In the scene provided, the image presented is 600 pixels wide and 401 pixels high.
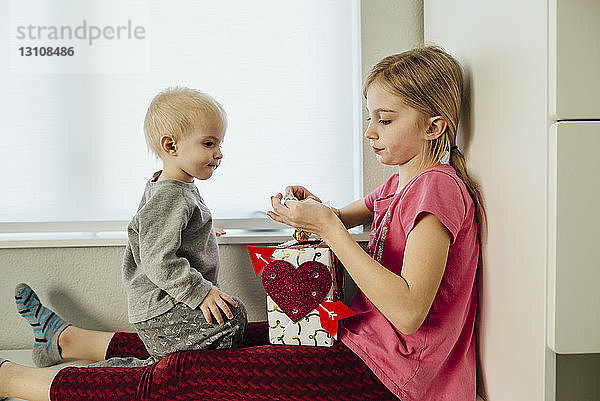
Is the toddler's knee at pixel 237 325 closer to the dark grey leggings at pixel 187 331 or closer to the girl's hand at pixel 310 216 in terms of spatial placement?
the dark grey leggings at pixel 187 331

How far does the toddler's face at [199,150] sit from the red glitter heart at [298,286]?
30 centimetres

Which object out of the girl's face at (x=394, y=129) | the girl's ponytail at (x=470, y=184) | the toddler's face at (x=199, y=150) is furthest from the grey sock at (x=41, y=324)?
the girl's ponytail at (x=470, y=184)

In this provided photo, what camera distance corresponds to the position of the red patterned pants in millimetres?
1118

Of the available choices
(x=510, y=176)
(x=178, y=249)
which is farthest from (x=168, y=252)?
(x=510, y=176)

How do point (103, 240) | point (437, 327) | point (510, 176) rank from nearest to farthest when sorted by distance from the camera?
1. point (510, 176)
2. point (437, 327)
3. point (103, 240)

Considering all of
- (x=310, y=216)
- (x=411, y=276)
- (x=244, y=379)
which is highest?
(x=310, y=216)

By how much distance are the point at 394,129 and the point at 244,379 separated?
59 centimetres

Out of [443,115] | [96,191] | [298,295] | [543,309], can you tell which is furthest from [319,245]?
[96,191]

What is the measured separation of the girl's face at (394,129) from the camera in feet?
3.84

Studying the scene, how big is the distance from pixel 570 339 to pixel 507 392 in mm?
255

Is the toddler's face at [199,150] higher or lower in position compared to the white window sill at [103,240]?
higher

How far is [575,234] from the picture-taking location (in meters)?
0.79

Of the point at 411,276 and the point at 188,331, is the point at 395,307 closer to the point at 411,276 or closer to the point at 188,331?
the point at 411,276

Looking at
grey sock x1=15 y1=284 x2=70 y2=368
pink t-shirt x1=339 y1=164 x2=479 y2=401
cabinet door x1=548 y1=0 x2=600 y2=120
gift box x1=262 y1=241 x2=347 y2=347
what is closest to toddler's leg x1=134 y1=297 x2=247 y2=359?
gift box x1=262 y1=241 x2=347 y2=347
